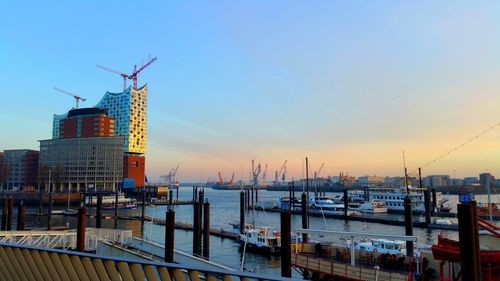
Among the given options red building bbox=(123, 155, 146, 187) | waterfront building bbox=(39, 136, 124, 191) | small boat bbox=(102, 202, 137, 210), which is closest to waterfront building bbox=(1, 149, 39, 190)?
waterfront building bbox=(39, 136, 124, 191)

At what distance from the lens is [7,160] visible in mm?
156500

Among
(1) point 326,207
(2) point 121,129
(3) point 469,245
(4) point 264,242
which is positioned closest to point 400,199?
(1) point 326,207

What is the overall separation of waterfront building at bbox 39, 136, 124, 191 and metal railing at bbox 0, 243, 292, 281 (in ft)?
474

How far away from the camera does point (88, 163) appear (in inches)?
5778

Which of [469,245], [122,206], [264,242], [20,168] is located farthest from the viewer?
[20,168]

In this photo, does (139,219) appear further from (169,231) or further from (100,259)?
(100,259)

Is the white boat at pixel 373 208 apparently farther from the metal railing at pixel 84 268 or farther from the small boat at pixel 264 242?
the metal railing at pixel 84 268

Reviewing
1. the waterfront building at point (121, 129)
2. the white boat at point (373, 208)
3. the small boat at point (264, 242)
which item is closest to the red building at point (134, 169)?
the waterfront building at point (121, 129)

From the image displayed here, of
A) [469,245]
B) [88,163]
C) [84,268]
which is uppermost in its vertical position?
[88,163]

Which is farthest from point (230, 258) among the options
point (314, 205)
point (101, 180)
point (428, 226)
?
point (101, 180)

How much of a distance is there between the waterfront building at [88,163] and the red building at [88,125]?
51.2 ft

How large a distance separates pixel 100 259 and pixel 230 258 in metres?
33.8

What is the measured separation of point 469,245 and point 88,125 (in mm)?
174343

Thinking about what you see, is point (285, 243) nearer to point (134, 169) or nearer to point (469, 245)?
point (469, 245)
